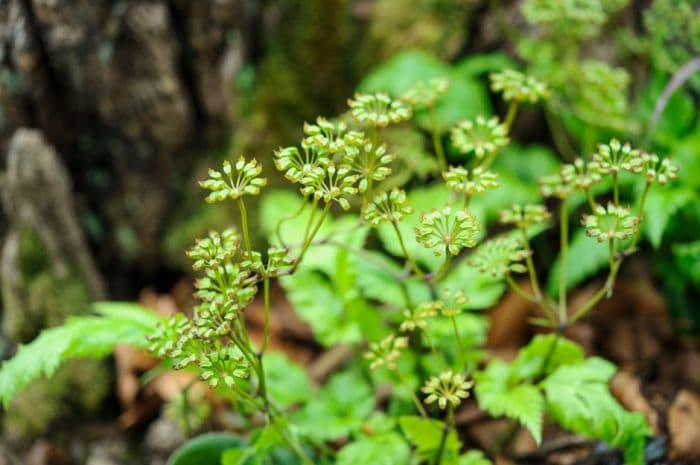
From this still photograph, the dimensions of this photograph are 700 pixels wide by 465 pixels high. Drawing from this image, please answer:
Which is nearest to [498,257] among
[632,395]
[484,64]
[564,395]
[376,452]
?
[564,395]

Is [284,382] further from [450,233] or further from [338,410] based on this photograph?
[450,233]

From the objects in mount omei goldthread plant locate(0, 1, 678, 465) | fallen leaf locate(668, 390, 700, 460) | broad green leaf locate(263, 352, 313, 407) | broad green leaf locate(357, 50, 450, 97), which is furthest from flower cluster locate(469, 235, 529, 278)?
broad green leaf locate(357, 50, 450, 97)

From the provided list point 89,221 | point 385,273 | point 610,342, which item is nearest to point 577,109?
point 610,342

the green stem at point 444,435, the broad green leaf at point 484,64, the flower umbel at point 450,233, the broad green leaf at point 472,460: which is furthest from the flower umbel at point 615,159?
the broad green leaf at point 484,64

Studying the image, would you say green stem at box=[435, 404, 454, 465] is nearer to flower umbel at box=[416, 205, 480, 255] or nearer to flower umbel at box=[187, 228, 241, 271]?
flower umbel at box=[416, 205, 480, 255]

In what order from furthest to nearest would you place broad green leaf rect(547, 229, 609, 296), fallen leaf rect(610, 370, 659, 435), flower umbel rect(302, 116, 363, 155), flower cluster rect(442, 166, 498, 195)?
broad green leaf rect(547, 229, 609, 296), fallen leaf rect(610, 370, 659, 435), flower cluster rect(442, 166, 498, 195), flower umbel rect(302, 116, 363, 155)

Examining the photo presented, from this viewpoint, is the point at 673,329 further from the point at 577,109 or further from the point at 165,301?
the point at 165,301
